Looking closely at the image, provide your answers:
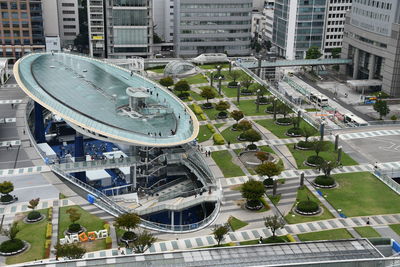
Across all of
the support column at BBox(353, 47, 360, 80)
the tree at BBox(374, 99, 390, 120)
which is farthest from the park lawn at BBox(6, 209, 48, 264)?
the support column at BBox(353, 47, 360, 80)

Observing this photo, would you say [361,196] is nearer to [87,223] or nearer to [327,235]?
[327,235]

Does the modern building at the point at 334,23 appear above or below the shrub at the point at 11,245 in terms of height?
above

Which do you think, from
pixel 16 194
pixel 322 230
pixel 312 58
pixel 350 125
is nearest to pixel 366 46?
pixel 312 58

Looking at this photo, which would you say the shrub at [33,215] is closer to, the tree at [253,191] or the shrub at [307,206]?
the tree at [253,191]

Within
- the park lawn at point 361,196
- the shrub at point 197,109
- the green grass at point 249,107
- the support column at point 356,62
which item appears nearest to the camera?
the park lawn at point 361,196

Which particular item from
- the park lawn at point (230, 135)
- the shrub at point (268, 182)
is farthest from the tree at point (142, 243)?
the park lawn at point (230, 135)

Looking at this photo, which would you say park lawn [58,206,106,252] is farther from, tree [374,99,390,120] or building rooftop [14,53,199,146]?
tree [374,99,390,120]

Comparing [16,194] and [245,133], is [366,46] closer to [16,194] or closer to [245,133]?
[245,133]
